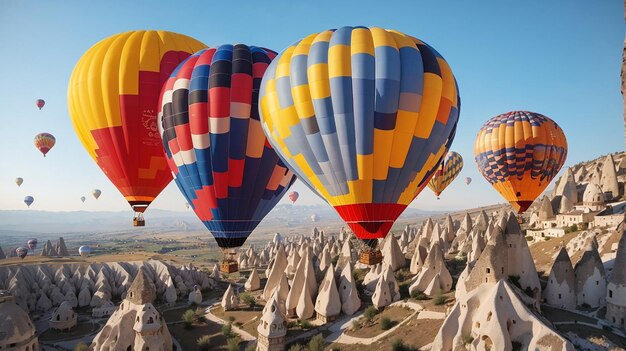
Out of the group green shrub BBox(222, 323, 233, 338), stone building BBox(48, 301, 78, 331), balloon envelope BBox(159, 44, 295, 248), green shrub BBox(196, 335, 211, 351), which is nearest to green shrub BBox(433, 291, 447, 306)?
balloon envelope BBox(159, 44, 295, 248)

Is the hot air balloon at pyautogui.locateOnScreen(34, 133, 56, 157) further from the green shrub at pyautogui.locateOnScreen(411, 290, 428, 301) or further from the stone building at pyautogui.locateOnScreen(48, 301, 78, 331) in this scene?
the green shrub at pyautogui.locateOnScreen(411, 290, 428, 301)

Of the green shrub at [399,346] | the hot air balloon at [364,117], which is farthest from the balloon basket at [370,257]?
the green shrub at [399,346]

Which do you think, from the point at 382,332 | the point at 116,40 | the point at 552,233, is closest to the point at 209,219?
the point at 116,40

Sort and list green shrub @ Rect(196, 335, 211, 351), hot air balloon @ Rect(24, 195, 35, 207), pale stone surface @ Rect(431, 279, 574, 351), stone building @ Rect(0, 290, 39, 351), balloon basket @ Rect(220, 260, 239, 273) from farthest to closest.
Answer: hot air balloon @ Rect(24, 195, 35, 207), green shrub @ Rect(196, 335, 211, 351), stone building @ Rect(0, 290, 39, 351), balloon basket @ Rect(220, 260, 239, 273), pale stone surface @ Rect(431, 279, 574, 351)

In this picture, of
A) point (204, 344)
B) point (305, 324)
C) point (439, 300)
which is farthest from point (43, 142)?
point (439, 300)

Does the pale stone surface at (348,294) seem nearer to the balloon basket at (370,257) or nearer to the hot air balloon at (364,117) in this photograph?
the hot air balloon at (364,117)

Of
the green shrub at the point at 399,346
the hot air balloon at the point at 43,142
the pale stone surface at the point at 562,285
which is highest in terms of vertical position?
the hot air balloon at the point at 43,142

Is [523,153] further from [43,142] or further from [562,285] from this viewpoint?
[43,142]
